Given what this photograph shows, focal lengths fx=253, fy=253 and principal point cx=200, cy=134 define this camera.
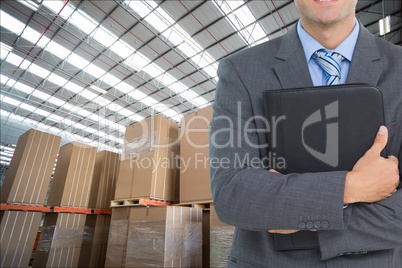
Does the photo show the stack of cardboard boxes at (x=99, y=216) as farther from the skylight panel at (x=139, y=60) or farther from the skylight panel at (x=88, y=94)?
the skylight panel at (x=88, y=94)

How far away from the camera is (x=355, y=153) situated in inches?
31.7

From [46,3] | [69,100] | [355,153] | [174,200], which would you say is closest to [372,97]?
[355,153]

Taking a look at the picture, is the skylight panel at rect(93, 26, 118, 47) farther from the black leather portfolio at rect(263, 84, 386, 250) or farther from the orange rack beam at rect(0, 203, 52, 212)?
the black leather portfolio at rect(263, 84, 386, 250)

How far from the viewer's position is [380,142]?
0.77 meters

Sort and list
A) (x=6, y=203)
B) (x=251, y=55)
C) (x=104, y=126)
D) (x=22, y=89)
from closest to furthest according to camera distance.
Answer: (x=251, y=55)
(x=6, y=203)
(x=22, y=89)
(x=104, y=126)

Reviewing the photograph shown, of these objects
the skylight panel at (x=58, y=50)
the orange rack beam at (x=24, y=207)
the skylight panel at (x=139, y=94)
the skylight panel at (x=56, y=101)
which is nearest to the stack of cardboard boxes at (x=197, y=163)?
the orange rack beam at (x=24, y=207)

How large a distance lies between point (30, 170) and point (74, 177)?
2.80 ft

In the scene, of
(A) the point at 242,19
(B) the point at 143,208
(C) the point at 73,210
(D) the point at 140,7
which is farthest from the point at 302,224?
(D) the point at 140,7

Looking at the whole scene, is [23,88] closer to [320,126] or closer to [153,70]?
[153,70]

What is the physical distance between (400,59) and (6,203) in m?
6.29

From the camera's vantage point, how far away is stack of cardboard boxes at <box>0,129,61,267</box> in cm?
485

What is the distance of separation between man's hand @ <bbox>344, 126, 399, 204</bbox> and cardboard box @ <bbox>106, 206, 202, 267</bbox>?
3196 mm

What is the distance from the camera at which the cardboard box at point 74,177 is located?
564cm

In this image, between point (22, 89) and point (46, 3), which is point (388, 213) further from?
point (22, 89)
